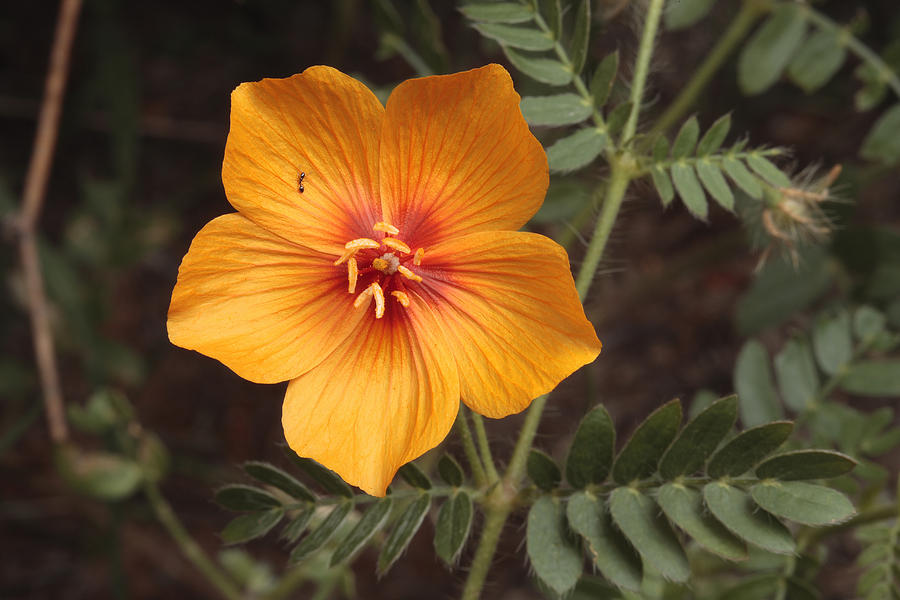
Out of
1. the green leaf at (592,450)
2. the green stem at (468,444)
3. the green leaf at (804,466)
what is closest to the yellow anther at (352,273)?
the green stem at (468,444)

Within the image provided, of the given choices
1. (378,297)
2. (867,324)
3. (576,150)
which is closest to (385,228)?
(378,297)

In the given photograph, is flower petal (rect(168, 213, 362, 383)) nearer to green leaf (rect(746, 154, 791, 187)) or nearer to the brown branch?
green leaf (rect(746, 154, 791, 187))

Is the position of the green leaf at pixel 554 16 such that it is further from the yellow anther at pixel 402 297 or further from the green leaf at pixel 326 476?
the green leaf at pixel 326 476

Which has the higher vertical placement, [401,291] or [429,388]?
[401,291]

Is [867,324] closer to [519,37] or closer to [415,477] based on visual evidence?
[519,37]

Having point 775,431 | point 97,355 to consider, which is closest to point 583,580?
point 775,431

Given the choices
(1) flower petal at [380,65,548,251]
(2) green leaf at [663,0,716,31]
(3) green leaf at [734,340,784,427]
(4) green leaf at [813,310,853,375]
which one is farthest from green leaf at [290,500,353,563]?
(2) green leaf at [663,0,716,31]

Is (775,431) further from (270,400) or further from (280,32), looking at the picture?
(280,32)
